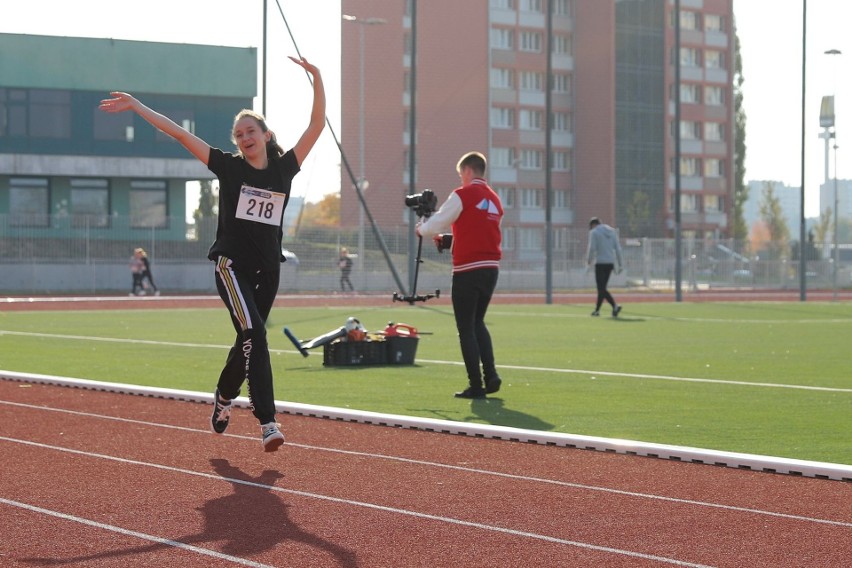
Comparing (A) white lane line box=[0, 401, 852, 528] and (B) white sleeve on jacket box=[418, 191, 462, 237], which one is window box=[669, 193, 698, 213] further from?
(A) white lane line box=[0, 401, 852, 528]

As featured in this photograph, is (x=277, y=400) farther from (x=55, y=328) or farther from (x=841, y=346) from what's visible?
(x=55, y=328)

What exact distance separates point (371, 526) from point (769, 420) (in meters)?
4.87

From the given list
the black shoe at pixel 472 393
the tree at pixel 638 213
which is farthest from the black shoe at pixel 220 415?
the tree at pixel 638 213

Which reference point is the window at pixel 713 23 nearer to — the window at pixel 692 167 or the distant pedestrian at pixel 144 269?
the window at pixel 692 167

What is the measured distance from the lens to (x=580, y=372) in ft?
47.9

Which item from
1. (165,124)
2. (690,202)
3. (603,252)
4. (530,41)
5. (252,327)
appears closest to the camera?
(252,327)

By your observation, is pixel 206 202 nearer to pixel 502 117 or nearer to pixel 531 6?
pixel 502 117

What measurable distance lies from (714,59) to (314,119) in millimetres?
92701

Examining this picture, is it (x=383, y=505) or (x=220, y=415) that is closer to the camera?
(x=383, y=505)

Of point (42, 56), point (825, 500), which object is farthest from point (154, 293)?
point (825, 500)

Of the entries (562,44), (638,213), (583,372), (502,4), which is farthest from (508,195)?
(583,372)

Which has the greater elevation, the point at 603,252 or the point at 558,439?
the point at 603,252

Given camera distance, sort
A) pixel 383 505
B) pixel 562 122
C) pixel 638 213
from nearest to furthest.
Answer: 1. pixel 383 505
2. pixel 638 213
3. pixel 562 122

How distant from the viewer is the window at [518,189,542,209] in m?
89.6
